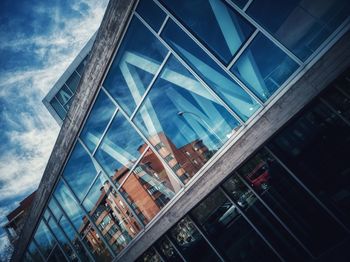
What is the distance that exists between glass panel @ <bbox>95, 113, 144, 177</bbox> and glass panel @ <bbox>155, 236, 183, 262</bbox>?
2.20m

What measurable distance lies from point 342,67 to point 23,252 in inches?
568

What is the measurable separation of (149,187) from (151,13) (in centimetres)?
437

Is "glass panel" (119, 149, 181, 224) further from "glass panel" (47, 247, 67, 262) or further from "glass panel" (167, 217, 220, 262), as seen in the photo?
"glass panel" (47, 247, 67, 262)

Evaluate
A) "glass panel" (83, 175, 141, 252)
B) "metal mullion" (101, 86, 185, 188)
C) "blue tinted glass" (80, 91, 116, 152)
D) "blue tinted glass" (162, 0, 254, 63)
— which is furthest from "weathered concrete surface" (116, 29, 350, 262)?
"blue tinted glass" (80, 91, 116, 152)

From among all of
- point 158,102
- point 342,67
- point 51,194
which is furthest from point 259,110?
point 51,194

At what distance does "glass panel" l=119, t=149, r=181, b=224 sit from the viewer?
18.7 ft

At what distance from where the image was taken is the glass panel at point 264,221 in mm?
4422

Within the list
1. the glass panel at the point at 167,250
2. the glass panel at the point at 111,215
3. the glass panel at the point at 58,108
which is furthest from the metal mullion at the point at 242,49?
the glass panel at the point at 58,108

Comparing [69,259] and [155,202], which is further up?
[69,259]

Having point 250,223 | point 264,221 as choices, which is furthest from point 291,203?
point 250,223

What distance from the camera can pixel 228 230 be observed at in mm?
5188

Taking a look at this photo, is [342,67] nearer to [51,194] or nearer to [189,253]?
[189,253]

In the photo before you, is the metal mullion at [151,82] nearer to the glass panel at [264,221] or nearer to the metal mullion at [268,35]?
the metal mullion at [268,35]

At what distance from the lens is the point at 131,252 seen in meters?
6.52
